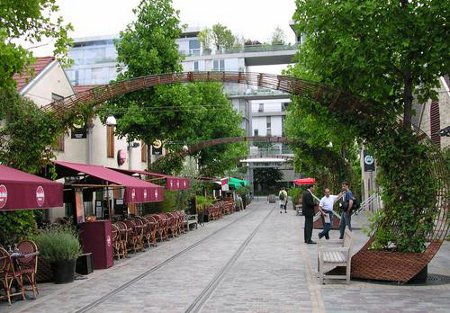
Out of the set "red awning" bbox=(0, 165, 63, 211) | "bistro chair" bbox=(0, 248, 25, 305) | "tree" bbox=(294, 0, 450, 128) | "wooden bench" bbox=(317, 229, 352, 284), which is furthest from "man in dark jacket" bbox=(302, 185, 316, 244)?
"bistro chair" bbox=(0, 248, 25, 305)

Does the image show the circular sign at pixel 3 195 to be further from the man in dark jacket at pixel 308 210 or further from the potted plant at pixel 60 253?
the man in dark jacket at pixel 308 210

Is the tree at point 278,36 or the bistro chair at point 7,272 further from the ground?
the tree at point 278,36

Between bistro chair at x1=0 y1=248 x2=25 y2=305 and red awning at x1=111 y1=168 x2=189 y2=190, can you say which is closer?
bistro chair at x1=0 y1=248 x2=25 y2=305

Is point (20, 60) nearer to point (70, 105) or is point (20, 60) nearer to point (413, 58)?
point (70, 105)

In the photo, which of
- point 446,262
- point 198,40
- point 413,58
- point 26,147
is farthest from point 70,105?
point 198,40

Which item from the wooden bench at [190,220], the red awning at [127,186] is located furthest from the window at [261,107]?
the red awning at [127,186]

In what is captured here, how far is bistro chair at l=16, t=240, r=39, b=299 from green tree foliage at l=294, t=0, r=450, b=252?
20.5 feet

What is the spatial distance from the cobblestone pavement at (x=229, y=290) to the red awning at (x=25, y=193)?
1.67m

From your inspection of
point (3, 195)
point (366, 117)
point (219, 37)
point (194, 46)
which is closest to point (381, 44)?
point (366, 117)

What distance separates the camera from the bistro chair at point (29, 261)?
404 inches

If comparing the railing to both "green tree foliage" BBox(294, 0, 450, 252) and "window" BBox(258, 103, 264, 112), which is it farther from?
"green tree foliage" BBox(294, 0, 450, 252)

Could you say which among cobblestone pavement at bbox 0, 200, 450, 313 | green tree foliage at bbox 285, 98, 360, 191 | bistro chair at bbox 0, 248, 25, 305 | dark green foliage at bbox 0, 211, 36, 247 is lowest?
cobblestone pavement at bbox 0, 200, 450, 313

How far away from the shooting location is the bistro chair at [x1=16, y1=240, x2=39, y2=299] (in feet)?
33.7

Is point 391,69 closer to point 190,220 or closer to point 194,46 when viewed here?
point 190,220
